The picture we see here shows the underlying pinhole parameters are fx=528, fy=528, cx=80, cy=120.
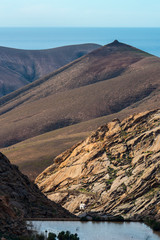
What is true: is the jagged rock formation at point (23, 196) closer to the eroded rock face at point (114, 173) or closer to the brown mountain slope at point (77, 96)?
the eroded rock face at point (114, 173)

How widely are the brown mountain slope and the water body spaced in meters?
68.4

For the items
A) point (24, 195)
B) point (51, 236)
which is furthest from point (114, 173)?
point (51, 236)

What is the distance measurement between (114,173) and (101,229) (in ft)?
55.6

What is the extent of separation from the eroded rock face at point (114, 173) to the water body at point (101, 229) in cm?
586

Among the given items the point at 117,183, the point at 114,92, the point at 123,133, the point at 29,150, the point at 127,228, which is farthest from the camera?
the point at 114,92

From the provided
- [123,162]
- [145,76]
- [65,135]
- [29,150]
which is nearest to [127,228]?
[123,162]

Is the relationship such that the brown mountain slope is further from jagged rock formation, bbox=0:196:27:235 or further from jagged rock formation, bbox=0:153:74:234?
jagged rock formation, bbox=0:196:27:235

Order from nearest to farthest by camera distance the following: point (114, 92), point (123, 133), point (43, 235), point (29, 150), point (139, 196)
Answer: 1. point (43, 235)
2. point (139, 196)
3. point (123, 133)
4. point (29, 150)
5. point (114, 92)

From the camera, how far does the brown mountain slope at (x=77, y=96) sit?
106625 millimetres

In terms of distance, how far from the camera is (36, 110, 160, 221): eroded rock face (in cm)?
3503

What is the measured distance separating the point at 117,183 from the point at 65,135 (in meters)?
47.2

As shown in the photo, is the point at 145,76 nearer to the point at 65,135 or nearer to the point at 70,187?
the point at 65,135

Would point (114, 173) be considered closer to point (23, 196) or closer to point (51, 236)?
point (23, 196)

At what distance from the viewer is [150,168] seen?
36.7 metres
